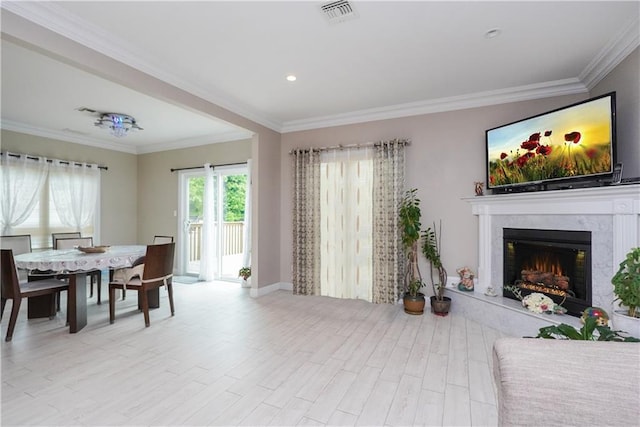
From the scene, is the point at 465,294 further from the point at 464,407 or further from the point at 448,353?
the point at 464,407

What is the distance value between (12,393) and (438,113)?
4.84m

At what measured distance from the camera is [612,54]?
2.70 metres

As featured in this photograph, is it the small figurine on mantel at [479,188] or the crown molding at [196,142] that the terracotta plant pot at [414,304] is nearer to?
the small figurine on mantel at [479,188]

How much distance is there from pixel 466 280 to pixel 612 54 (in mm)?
2583

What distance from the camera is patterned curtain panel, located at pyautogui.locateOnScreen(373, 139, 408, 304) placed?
4.08 metres

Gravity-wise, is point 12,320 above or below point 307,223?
below

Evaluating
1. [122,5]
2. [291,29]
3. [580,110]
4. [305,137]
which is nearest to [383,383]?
[291,29]

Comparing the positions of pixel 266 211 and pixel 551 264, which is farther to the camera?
pixel 266 211

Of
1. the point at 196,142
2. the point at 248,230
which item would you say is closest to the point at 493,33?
the point at 248,230

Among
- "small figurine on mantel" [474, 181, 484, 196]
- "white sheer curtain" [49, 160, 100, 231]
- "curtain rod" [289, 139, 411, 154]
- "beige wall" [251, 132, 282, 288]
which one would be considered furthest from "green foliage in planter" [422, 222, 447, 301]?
"white sheer curtain" [49, 160, 100, 231]

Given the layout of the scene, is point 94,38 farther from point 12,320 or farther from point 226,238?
point 226,238

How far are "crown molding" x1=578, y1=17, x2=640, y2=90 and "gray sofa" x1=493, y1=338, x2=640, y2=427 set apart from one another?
2.82m

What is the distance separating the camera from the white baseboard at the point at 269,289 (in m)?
4.46

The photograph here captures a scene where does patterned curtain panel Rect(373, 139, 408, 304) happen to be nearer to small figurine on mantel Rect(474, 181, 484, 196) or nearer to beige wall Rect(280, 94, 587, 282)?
beige wall Rect(280, 94, 587, 282)
